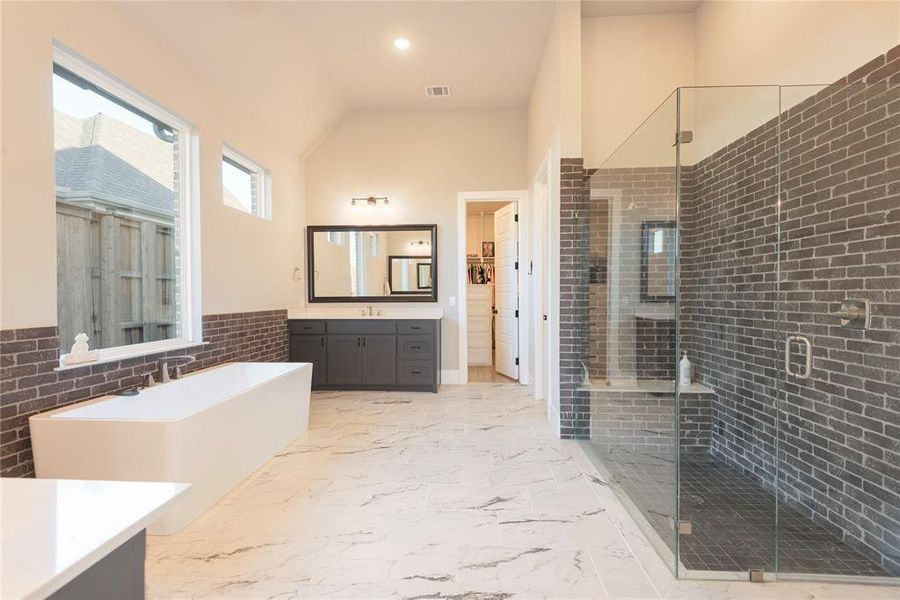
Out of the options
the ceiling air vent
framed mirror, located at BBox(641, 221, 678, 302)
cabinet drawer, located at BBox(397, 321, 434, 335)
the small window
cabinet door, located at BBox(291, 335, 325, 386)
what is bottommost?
cabinet door, located at BBox(291, 335, 325, 386)

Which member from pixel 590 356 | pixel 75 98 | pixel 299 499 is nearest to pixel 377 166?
pixel 75 98

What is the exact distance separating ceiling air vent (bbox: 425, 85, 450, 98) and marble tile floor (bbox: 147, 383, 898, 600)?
3699 millimetres

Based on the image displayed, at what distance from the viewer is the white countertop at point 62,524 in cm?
71

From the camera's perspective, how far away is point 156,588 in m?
1.69

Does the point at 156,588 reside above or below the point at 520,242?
below

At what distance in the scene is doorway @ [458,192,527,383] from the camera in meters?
5.33

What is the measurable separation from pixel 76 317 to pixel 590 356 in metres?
3.33

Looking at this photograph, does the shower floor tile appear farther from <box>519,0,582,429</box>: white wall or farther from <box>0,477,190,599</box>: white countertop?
<box>0,477,190,599</box>: white countertop

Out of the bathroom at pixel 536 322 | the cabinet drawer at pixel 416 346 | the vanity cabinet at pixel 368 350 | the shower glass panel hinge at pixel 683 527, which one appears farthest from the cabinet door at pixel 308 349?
the shower glass panel hinge at pixel 683 527

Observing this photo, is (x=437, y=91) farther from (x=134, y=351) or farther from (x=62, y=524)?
(x=62, y=524)

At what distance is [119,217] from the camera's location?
277 centimetres

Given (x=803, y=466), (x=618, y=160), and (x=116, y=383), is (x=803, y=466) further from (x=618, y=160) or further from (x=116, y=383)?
(x=116, y=383)

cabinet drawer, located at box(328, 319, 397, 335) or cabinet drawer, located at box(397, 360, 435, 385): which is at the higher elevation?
cabinet drawer, located at box(328, 319, 397, 335)

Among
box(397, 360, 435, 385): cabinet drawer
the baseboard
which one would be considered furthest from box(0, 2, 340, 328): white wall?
the baseboard
